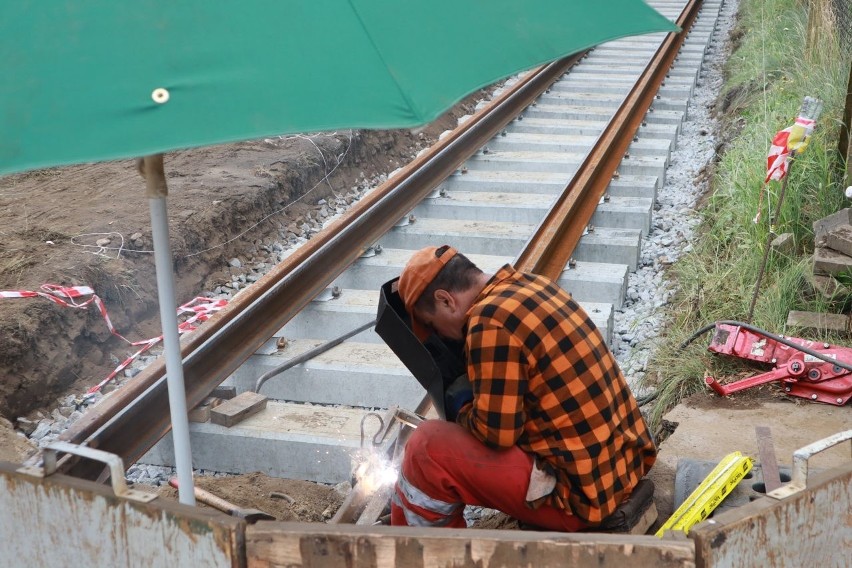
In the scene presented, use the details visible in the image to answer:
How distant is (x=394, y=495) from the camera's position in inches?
133

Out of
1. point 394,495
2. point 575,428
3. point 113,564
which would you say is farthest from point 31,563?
point 575,428

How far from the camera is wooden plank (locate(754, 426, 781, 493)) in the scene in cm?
281

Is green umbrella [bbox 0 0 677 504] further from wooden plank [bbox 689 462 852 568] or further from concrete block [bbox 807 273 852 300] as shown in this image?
concrete block [bbox 807 273 852 300]

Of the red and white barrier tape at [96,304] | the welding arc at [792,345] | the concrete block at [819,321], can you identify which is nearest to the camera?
the welding arc at [792,345]

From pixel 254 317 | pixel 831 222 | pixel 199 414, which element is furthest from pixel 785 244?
pixel 199 414

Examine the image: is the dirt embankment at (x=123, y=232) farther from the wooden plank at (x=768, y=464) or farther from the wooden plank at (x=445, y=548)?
the wooden plank at (x=768, y=464)

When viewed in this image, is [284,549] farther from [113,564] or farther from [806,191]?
[806,191]

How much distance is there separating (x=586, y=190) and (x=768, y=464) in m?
4.44

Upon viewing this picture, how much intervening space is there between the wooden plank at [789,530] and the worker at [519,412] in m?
0.76

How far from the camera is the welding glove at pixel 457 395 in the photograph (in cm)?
319

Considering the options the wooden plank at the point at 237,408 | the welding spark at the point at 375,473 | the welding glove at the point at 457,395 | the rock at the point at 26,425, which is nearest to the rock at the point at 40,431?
the rock at the point at 26,425

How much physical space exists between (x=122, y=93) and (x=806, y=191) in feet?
17.3

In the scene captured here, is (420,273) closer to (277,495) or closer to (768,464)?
(768,464)

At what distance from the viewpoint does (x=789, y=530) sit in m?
2.30
